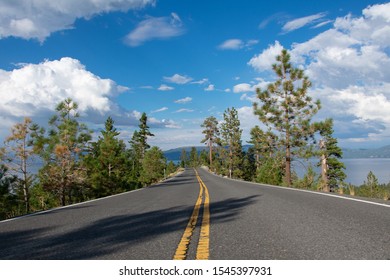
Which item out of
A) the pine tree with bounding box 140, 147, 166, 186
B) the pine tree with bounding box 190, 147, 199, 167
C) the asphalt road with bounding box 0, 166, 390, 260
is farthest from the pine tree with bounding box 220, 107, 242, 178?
→ the pine tree with bounding box 190, 147, 199, 167

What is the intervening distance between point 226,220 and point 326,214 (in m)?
2.17

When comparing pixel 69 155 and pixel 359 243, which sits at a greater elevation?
pixel 69 155

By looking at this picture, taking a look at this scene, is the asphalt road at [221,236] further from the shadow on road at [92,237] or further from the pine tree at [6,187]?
the pine tree at [6,187]

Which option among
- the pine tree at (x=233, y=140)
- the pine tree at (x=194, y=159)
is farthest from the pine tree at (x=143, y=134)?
the pine tree at (x=194, y=159)

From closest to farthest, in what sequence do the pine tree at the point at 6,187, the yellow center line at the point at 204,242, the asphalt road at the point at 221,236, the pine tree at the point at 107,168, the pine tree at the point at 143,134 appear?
the yellow center line at the point at 204,242 < the asphalt road at the point at 221,236 < the pine tree at the point at 6,187 < the pine tree at the point at 107,168 < the pine tree at the point at 143,134

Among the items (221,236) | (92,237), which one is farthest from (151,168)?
(221,236)

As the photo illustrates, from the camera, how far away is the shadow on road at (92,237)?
3.80m

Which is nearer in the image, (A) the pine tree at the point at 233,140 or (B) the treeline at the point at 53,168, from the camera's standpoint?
(B) the treeline at the point at 53,168

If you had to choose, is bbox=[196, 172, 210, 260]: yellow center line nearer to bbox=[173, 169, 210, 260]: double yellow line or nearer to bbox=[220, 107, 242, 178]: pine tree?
bbox=[173, 169, 210, 260]: double yellow line

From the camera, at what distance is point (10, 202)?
2548 centimetres

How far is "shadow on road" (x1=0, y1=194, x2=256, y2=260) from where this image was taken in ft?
12.5

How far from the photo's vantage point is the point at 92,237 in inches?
184
